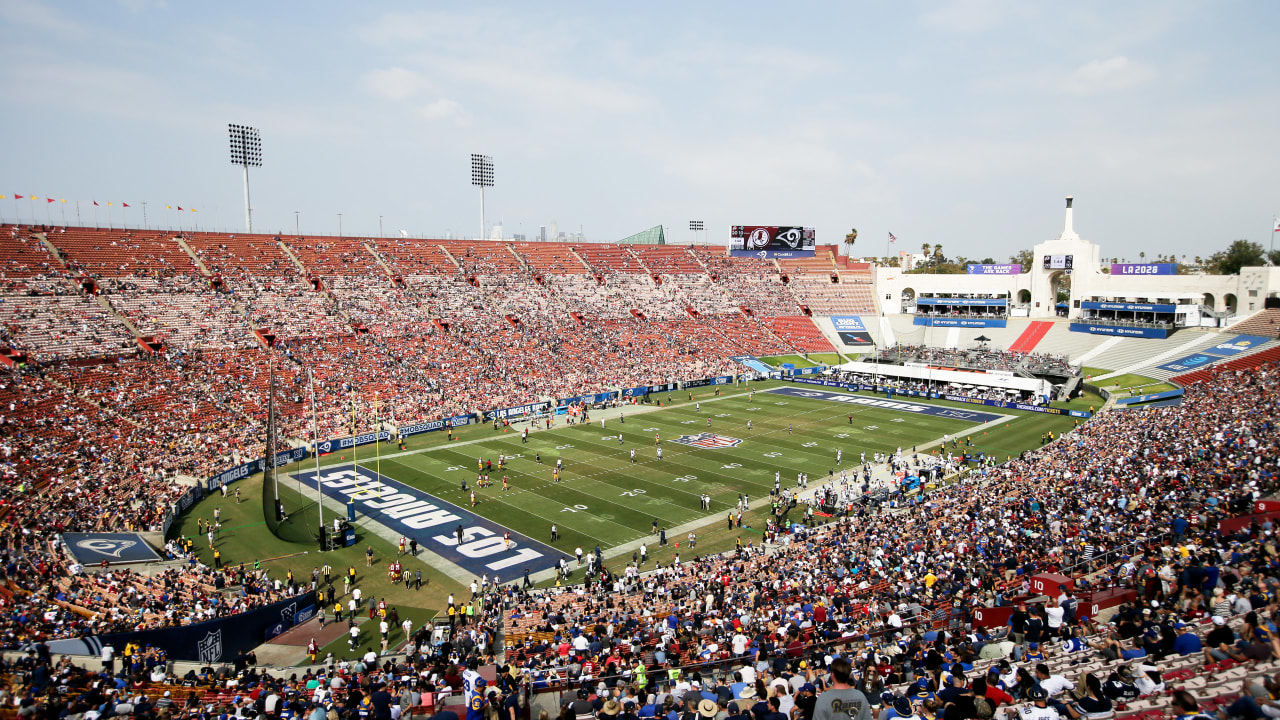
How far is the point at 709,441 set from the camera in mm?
Result: 45969

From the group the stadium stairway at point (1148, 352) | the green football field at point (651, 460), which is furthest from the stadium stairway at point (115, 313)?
the stadium stairway at point (1148, 352)

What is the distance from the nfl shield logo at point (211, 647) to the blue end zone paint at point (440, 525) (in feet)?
28.9

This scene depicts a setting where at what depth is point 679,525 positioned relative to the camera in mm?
A: 31578

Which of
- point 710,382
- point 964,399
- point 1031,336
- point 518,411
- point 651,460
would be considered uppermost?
point 1031,336

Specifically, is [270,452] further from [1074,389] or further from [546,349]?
[1074,389]

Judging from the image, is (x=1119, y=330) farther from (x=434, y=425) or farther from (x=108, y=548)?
(x=108, y=548)

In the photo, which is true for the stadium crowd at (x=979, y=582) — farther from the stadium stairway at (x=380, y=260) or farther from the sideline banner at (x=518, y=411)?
the stadium stairway at (x=380, y=260)

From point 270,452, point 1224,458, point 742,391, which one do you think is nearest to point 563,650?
point 270,452

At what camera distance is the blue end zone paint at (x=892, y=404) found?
2072 inches

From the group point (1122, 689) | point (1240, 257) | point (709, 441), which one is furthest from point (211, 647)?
point (1240, 257)

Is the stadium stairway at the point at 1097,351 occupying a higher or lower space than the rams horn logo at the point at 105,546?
higher

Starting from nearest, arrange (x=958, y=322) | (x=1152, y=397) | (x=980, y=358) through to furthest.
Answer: (x=1152, y=397), (x=980, y=358), (x=958, y=322)

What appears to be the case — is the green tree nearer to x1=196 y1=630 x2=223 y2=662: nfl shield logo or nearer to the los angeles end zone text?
the los angeles end zone text

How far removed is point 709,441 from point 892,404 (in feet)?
64.6
